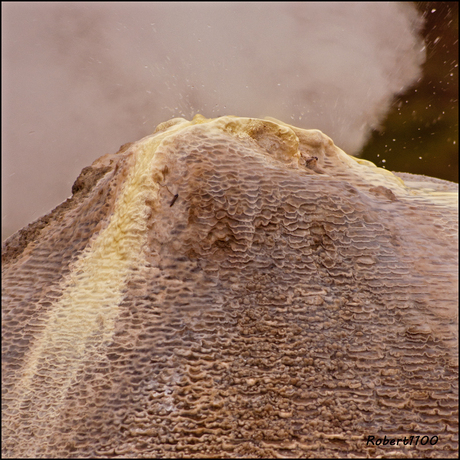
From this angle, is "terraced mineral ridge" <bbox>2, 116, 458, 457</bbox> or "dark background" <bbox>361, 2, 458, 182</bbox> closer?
"terraced mineral ridge" <bbox>2, 116, 458, 457</bbox>

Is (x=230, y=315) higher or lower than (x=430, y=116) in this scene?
lower

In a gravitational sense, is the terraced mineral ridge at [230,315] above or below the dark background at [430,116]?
below

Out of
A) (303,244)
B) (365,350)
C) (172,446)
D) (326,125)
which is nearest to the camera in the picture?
(172,446)

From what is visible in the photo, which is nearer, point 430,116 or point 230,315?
point 230,315

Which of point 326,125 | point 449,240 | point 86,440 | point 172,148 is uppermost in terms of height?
point 326,125

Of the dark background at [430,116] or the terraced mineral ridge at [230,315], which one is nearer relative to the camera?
the terraced mineral ridge at [230,315]

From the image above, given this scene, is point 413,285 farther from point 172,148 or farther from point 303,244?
point 172,148

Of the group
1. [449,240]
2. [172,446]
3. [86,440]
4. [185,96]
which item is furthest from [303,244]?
[185,96]

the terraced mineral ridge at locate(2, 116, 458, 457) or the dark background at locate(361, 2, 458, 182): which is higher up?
the dark background at locate(361, 2, 458, 182)
